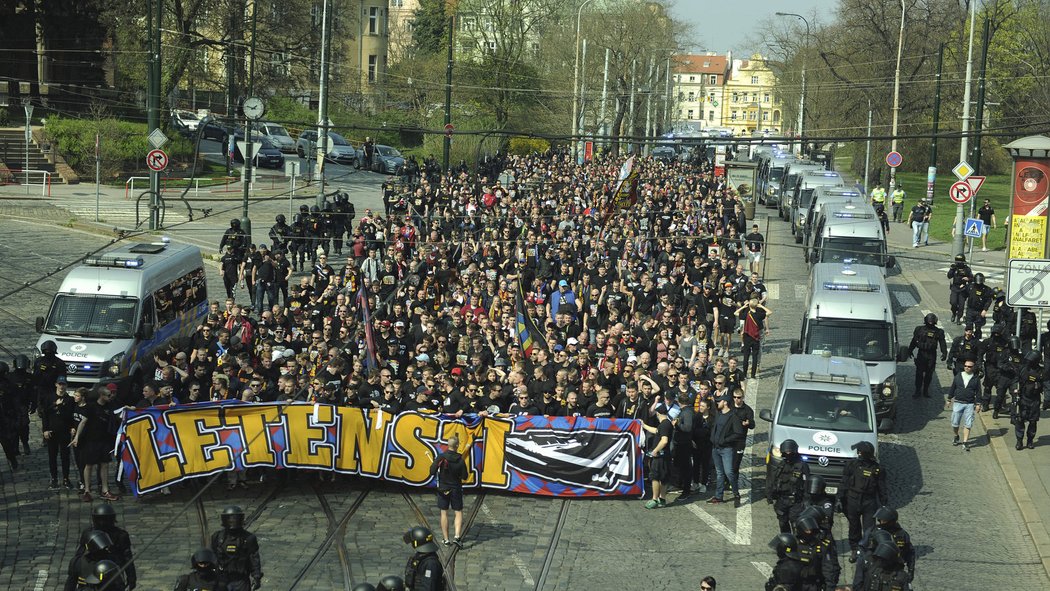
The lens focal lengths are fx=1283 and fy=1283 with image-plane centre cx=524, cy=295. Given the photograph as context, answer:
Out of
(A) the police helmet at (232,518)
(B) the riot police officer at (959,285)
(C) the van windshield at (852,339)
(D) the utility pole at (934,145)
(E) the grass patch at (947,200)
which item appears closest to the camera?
(A) the police helmet at (232,518)

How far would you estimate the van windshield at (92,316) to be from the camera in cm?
2119

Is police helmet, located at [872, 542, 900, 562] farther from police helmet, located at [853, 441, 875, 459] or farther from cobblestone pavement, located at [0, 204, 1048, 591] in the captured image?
police helmet, located at [853, 441, 875, 459]

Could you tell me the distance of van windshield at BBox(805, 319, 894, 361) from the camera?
21547 millimetres

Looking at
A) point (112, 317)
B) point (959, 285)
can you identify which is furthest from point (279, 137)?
point (112, 317)

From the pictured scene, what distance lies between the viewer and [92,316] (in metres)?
21.3

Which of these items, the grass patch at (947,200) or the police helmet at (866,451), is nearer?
the police helmet at (866,451)

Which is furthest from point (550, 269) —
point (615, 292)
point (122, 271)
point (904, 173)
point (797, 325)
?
point (904, 173)

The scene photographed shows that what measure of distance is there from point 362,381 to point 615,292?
336 inches

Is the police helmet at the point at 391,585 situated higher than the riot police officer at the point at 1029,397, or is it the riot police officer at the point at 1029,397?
the police helmet at the point at 391,585

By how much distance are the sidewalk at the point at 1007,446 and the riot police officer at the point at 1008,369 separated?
433 millimetres

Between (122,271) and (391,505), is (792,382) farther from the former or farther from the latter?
(122,271)

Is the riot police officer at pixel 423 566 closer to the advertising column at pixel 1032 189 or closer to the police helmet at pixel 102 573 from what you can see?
the police helmet at pixel 102 573

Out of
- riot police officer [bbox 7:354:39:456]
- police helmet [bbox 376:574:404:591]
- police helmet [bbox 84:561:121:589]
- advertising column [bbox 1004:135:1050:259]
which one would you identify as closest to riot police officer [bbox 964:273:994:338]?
advertising column [bbox 1004:135:1050:259]

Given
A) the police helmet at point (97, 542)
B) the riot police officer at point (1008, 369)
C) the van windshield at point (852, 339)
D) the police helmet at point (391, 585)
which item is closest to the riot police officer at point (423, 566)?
the police helmet at point (391, 585)
